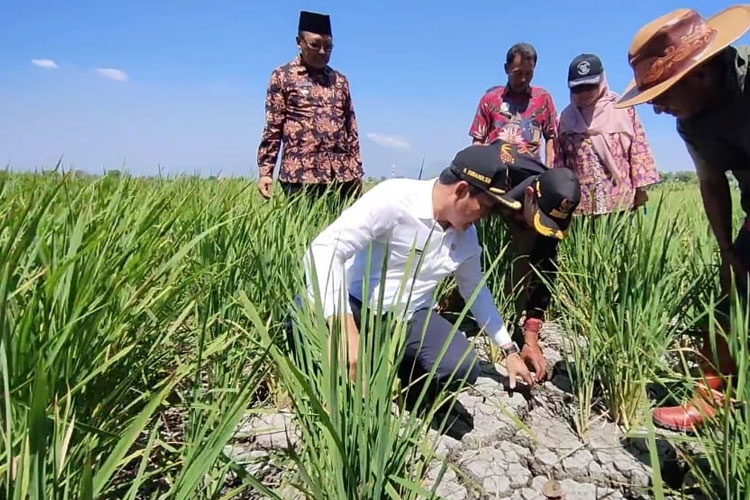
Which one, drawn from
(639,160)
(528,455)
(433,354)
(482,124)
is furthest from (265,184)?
(528,455)

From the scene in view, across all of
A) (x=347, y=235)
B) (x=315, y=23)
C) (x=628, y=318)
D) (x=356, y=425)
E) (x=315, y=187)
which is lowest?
(x=356, y=425)

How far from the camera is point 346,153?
10.5ft

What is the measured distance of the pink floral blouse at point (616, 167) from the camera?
2.58 m

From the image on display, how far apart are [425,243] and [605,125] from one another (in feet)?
4.71

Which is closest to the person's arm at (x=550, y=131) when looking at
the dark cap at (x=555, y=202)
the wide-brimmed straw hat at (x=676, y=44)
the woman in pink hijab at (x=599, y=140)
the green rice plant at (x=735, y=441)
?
the woman in pink hijab at (x=599, y=140)

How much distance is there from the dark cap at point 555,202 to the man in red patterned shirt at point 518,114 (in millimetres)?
848

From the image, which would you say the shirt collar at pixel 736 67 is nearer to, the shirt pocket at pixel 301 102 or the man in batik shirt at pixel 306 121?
the man in batik shirt at pixel 306 121

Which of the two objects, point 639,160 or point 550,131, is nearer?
point 639,160

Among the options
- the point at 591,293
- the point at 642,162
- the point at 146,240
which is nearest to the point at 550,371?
the point at 591,293

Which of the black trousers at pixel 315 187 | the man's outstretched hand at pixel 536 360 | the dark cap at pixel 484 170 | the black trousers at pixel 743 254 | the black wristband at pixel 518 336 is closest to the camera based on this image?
the dark cap at pixel 484 170

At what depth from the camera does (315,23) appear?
2.87 metres

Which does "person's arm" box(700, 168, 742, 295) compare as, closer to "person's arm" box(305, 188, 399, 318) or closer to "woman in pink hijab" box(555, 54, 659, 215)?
"woman in pink hijab" box(555, 54, 659, 215)

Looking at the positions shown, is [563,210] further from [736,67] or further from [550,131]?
[550,131]

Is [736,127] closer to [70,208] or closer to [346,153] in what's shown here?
[70,208]
